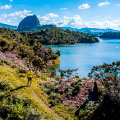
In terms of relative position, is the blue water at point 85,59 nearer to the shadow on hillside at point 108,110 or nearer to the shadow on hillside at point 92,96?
the shadow on hillside at point 92,96

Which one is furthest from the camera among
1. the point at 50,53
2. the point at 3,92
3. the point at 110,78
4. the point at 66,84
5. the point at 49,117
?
the point at 50,53

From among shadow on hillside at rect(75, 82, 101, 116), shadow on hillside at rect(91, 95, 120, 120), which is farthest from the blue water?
shadow on hillside at rect(91, 95, 120, 120)

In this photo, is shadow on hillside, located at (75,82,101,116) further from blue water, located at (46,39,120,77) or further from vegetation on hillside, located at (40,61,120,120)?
blue water, located at (46,39,120,77)

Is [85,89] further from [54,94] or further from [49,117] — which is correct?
[49,117]

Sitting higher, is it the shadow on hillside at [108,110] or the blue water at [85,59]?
the shadow on hillside at [108,110]

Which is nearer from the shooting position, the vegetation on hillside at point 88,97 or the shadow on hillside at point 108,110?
the shadow on hillside at point 108,110

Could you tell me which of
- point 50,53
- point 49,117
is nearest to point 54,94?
point 49,117

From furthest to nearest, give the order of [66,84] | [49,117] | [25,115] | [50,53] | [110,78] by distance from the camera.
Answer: [50,53]
[66,84]
[110,78]
[49,117]
[25,115]

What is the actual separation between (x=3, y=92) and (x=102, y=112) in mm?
8930

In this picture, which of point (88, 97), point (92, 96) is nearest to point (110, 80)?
point (92, 96)

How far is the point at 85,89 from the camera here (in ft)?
53.4

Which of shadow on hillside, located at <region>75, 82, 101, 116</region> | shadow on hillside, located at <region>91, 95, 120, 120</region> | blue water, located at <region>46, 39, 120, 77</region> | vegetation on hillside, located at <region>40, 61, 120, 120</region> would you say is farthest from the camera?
blue water, located at <region>46, 39, 120, 77</region>

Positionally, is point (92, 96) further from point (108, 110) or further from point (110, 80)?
point (108, 110)

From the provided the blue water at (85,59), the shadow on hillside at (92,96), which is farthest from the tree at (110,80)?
the blue water at (85,59)
